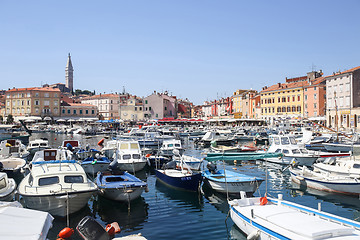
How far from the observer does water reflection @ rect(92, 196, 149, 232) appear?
14.2 meters

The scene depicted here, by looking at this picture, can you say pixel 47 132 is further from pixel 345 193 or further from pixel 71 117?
pixel 345 193

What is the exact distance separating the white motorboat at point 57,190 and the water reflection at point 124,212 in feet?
4.56

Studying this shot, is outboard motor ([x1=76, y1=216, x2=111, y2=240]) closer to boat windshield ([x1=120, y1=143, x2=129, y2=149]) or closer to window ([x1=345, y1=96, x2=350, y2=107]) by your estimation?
boat windshield ([x1=120, y1=143, x2=129, y2=149])

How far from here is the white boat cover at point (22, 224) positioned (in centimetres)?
861

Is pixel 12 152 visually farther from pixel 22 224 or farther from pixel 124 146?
pixel 22 224

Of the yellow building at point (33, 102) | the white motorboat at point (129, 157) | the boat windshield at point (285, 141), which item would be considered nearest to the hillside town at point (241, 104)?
the yellow building at point (33, 102)

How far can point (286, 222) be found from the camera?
10375 mm

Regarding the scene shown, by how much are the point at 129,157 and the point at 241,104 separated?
290ft

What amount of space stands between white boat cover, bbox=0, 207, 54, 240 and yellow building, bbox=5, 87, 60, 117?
102817 millimetres

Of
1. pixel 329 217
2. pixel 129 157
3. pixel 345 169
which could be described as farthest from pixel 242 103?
pixel 329 217

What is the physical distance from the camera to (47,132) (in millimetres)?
89938

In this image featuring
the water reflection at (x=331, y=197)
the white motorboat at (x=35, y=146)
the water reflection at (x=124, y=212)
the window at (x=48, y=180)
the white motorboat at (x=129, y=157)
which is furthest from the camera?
the white motorboat at (x=35, y=146)

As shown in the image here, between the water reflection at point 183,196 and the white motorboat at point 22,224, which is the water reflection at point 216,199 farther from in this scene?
the white motorboat at point 22,224

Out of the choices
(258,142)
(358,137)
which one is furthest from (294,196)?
(258,142)
